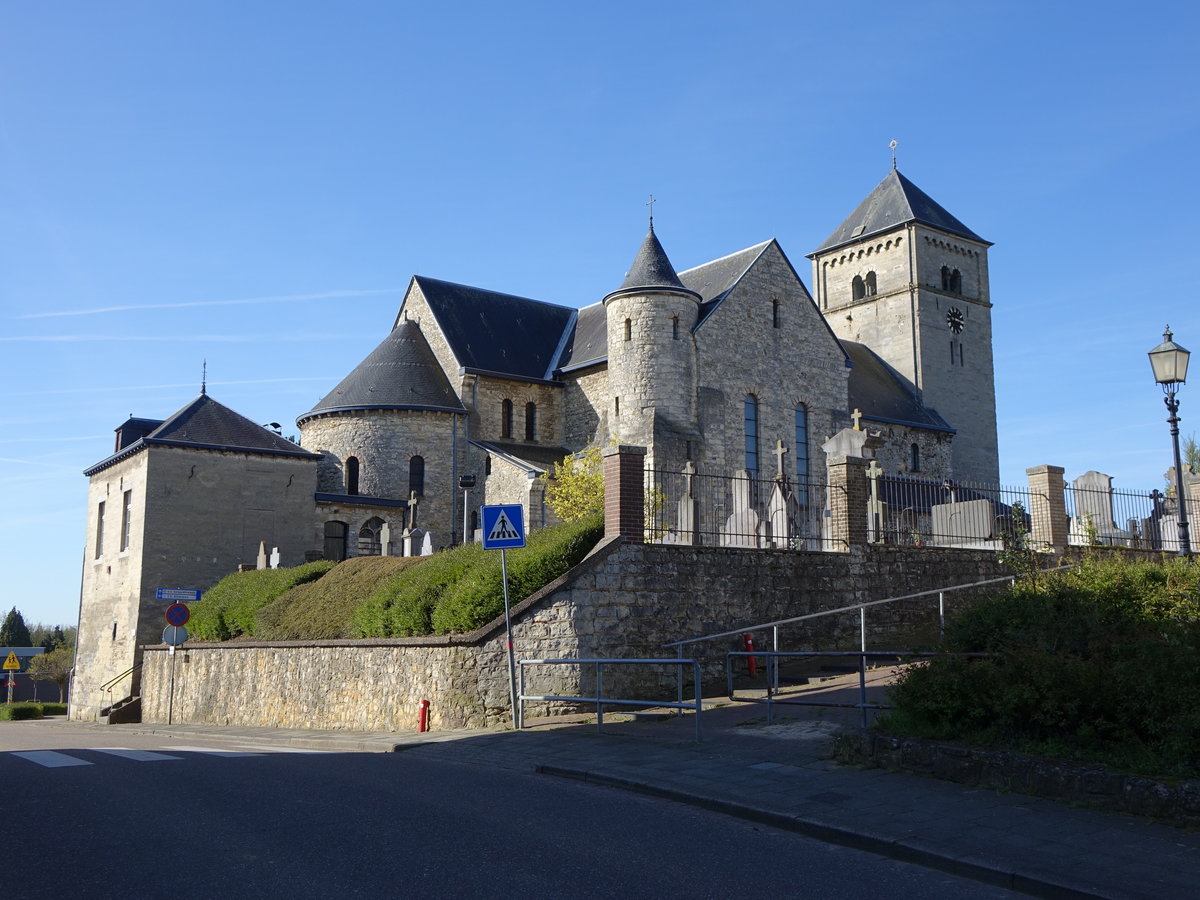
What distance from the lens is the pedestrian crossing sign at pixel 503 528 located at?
14000 millimetres

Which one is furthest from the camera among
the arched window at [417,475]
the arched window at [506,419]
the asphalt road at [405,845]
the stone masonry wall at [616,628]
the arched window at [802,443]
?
the arched window at [506,419]

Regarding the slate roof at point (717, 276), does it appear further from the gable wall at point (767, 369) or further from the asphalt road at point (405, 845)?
the asphalt road at point (405, 845)

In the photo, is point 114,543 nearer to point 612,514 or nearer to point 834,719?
point 612,514

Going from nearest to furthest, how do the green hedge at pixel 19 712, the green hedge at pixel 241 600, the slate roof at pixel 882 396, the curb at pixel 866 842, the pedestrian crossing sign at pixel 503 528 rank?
the curb at pixel 866 842 → the pedestrian crossing sign at pixel 503 528 → the green hedge at pixel 241 600 → the green hedge at pixel 19 712 → the slate roof at pixel 882 396

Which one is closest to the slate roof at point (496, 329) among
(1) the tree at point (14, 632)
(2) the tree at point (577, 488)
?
(2) the tree at point (577, 488)

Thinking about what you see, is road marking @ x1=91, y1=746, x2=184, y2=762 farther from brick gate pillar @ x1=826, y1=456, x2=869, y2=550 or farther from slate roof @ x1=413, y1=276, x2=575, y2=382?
slate roof @ x1=413, y1=276, x2=575, y2=382

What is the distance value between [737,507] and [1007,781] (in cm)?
1074

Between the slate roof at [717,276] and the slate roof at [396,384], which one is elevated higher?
the slate roof at [717,276]

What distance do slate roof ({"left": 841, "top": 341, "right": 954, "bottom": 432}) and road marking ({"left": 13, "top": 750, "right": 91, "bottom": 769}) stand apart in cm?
3635

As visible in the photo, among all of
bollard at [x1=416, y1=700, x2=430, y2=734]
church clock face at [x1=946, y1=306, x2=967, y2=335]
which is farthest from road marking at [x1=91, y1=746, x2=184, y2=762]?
church clock face at [x1=946, y1=306, x2=967, y2=335]

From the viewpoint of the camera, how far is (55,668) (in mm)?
66500

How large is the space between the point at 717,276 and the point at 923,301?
19.9 m

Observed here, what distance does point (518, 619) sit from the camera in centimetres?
1542

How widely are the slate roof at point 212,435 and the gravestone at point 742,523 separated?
19.2 meters
